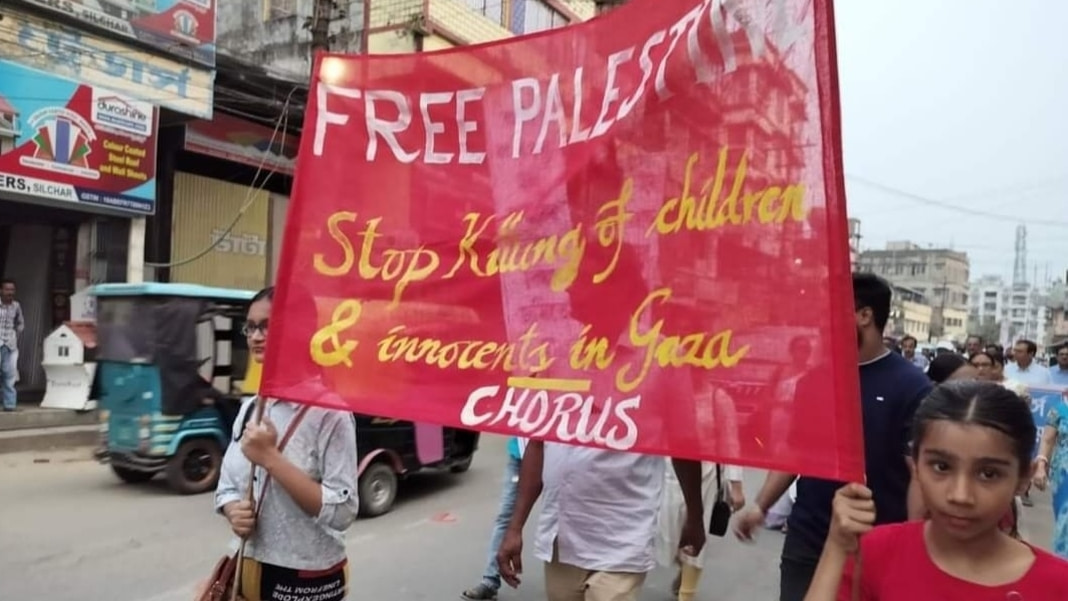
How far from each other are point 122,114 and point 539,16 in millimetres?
10788

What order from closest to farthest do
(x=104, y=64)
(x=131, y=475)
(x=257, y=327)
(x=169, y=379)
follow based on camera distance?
(x=257, y=327) → (x=169, y=379) → (x=131, y=475) → (x=104, y=64)

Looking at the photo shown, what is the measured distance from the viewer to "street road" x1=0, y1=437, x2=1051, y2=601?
516 centimetres

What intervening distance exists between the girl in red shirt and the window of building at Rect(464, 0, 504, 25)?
17.6m

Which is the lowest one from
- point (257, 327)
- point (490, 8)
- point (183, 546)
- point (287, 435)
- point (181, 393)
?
point (183, 546)

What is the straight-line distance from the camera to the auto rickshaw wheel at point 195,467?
293 inches

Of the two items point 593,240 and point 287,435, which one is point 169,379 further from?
point 593,240

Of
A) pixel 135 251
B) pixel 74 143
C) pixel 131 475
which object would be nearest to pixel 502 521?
pixel 131 475

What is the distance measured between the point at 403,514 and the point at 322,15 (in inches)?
294

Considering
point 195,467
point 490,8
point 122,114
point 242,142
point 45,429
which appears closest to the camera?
point 195,467

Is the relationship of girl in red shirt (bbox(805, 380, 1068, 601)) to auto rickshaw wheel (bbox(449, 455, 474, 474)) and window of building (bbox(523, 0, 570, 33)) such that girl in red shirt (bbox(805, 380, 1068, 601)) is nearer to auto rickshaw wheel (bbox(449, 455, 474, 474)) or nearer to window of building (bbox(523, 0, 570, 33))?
auto rickshaw wheel (bbox(449, 455, 474, 474))

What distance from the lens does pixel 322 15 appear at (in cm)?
1170

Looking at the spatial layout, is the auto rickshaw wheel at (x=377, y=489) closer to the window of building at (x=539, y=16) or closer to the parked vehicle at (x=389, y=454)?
the parked vehicle at (x=389, y=454)

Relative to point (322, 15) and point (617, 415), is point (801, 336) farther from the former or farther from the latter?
point (322, 15)

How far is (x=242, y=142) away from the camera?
48.4 feet
